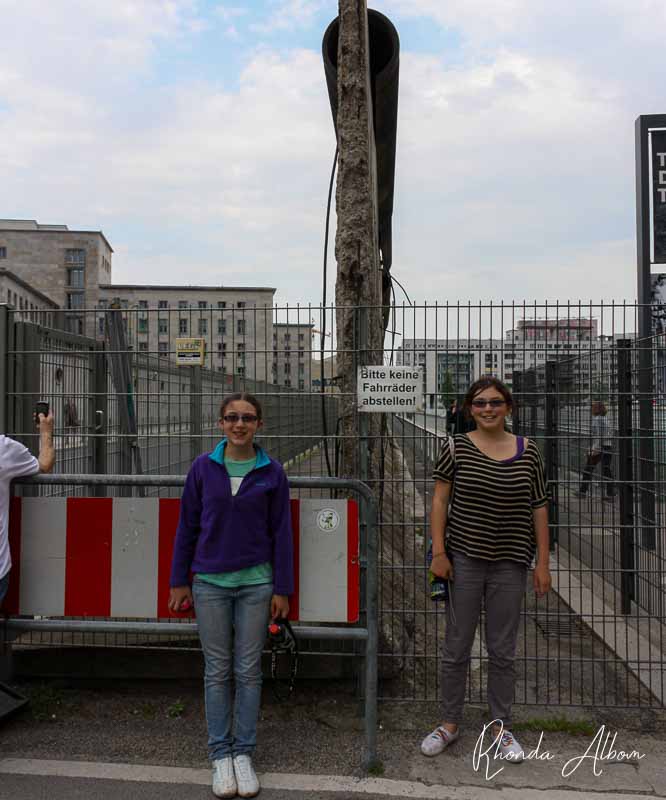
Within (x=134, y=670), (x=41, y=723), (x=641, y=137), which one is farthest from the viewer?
(x=641, y=137)

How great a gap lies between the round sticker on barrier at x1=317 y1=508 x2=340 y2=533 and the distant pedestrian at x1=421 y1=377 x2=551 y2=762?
0.51 m

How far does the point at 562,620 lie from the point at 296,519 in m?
3.52

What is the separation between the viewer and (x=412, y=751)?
12.8 feet

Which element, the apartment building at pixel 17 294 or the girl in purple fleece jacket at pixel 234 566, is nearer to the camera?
the girl in purple fleece jacket at pixel 234 566

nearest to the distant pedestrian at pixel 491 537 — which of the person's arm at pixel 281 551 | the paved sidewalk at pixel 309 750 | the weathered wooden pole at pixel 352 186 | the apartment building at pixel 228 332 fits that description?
the paved sidewalk at pixel 309 750

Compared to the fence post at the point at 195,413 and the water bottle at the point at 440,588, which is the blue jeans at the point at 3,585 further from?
the fence post at the point at 195,413

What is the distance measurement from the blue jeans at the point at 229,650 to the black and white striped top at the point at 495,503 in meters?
1.06

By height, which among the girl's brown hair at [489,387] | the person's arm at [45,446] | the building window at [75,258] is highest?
the building window at [75,258]

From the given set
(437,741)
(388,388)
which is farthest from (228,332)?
(437,741)

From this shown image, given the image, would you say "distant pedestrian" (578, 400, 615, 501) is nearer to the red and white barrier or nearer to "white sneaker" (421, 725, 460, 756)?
"white sneaker" (421, 725, 460, 756)

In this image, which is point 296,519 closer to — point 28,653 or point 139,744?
point 139,744

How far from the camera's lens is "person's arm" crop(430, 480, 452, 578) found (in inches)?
149

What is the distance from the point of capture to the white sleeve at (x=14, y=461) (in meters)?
3.85

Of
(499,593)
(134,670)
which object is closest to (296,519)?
(499,593)
